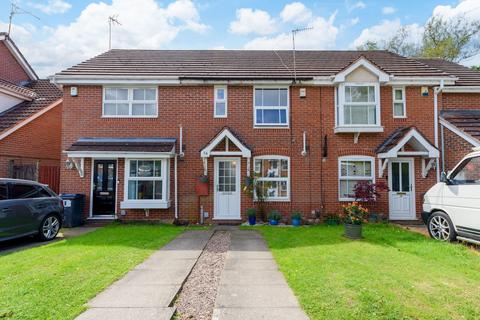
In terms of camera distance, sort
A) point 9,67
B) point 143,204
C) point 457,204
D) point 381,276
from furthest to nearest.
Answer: point 9,67 → point 143,204 → point 457,204 → point 381,276

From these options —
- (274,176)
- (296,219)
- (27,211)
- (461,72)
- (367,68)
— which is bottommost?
(296,219)

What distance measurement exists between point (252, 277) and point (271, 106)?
7.67m

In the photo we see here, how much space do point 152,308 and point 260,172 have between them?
7.67 meters

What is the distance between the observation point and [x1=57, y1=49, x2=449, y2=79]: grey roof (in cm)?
1148

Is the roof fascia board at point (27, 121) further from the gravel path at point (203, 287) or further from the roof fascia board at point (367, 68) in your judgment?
the roof fascia board at point (367, 68)

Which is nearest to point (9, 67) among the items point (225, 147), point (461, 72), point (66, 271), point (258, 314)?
point (225, 147)

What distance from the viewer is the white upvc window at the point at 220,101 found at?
11.3 metres

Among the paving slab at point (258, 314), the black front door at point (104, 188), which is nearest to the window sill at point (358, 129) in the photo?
the paving slab at point (258, 314)

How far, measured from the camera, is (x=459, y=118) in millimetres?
11445

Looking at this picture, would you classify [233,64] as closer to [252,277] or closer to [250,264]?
[250,264]

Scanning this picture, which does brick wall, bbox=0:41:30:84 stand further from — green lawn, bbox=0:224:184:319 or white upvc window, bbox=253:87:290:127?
white upvc window, bbox=253:87:290:127

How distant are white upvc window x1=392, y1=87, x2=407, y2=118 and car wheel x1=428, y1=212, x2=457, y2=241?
4875mm

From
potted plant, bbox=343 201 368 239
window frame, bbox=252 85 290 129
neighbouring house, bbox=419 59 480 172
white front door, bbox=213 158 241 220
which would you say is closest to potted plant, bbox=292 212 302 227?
white front door, bbox=213 158 241 220

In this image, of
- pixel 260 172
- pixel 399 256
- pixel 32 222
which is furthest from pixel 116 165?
pixel 399 256
